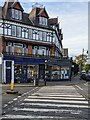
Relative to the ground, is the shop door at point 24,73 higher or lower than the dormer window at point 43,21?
lower

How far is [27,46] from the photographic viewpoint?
40.8 meters

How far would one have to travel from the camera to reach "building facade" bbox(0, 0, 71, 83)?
3709 centimetres

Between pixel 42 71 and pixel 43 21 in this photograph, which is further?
pixel 43 21

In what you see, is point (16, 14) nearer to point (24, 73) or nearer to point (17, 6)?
point (17, 6)

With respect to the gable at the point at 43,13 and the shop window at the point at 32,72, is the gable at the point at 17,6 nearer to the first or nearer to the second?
the gable at the point at 43,13

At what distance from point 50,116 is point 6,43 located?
28.5m

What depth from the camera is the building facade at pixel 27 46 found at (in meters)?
37.1

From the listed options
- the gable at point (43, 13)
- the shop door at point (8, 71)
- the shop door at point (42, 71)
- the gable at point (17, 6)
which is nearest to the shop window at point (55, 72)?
the shop door at point (42, 71)

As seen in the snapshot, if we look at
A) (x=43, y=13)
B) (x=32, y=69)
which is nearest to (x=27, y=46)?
(x=32, y=69)

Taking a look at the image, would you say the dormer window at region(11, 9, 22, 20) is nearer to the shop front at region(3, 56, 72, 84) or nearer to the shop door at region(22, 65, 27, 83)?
the shop front at region(3, 56, 72, 84)

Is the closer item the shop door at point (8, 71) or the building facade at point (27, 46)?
the shop door at point (8, 71)

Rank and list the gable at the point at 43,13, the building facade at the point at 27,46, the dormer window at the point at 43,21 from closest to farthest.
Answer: the building facade at the point at 27,46, the dormer window at the point at 43,21, the gable at the point at 43,13

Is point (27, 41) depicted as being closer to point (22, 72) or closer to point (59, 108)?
point (22, 72)

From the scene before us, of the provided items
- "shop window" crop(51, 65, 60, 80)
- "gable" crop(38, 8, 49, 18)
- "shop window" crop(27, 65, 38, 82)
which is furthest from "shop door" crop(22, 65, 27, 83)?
"gable" crop(38, 8, 49, 18)
